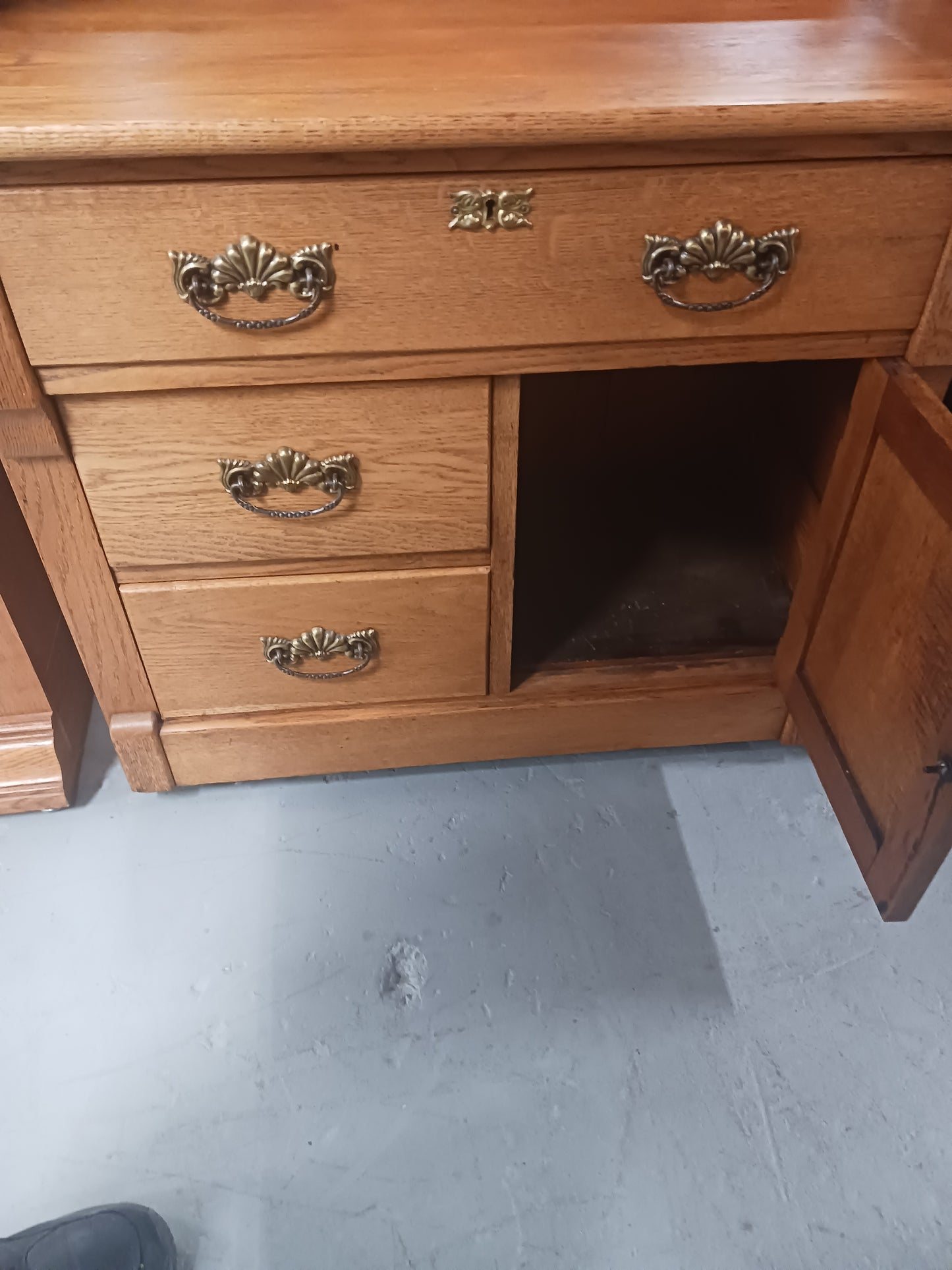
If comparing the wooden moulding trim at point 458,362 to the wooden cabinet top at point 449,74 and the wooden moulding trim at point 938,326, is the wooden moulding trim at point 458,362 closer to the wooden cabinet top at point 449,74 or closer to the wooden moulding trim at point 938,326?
the wooden moulding trim at point 938,326

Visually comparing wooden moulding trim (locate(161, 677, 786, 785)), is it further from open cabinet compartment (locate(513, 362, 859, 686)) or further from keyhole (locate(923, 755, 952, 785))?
keyhole (locate(923, 755, 952, 785))

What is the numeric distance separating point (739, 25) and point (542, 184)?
23 centimetres

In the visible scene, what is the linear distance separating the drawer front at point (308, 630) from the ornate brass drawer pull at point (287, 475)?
0.10m

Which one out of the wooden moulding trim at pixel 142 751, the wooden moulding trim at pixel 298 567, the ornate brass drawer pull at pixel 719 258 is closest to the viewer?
the ornate brass drawer pull at pixel 719 258

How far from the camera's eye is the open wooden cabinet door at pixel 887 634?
72 cm

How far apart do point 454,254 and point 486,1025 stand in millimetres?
673

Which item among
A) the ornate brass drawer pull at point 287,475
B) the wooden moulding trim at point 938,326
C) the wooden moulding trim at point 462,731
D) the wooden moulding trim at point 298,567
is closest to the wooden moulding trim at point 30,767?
the wooden moulding trim at point 462,731

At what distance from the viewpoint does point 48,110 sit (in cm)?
63

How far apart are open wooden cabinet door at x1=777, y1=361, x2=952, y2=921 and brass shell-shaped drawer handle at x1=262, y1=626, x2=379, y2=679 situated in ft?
1.44

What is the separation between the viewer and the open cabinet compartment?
1.07 metres

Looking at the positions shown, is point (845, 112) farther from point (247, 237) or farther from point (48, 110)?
point (48, 110)

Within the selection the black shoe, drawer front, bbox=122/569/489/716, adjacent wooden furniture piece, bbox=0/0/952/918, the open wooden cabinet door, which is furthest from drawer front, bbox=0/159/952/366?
the black shoe

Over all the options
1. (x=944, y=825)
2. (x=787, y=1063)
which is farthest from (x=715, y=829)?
(x=944, y=825)

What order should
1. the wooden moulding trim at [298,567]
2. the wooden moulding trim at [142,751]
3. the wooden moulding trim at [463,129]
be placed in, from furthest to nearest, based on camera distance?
the wooden moulding trim at [142,751] < the wooden moulding trim at [298,567] < the wooden moulding trim at [463,129]
